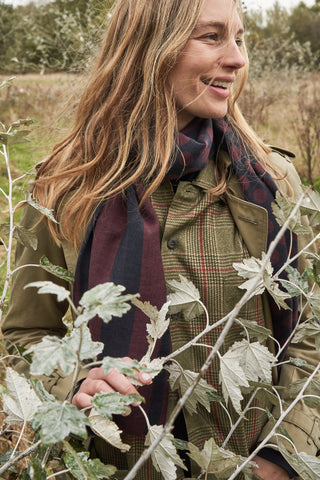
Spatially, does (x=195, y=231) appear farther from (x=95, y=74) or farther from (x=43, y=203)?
(x=95, y=74)

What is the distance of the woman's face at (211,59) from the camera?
1.64m

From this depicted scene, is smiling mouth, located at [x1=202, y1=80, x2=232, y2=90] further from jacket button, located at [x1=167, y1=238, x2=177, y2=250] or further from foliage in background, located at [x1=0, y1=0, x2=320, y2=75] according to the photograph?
foliage in background, located at [x1=0, y1=0, x2=320, y2=75]

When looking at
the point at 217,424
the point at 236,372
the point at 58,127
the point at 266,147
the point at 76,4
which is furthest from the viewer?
the point at 76,4

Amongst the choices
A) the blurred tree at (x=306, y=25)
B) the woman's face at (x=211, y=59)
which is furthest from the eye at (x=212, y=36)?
the blurred tree at (x=306, y=25)

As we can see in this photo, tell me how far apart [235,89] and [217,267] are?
29.4 inches

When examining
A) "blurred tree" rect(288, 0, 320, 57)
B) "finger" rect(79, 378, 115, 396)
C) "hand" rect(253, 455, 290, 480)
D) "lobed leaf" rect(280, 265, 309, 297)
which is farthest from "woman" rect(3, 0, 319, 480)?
"blurred tree" rect(288, 0, 320, 57)

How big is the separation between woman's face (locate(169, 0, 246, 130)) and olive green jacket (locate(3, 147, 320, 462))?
22 centimetres

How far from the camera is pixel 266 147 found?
191cm

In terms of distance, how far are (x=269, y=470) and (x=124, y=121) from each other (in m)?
1.19

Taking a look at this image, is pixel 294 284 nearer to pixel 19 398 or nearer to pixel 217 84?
pixel 19 398

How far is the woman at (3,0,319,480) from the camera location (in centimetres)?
161

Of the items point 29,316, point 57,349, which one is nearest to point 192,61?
point 29,316

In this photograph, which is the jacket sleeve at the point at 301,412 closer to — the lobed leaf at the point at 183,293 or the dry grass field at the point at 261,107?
the lobed leaf at the point at 183,293

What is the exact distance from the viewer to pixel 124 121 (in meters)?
1.80
